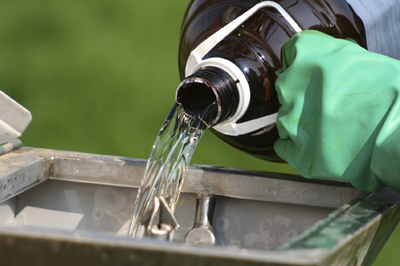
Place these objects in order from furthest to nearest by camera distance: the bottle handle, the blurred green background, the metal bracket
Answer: the blurred green background < the metal bracket < the bottle handle

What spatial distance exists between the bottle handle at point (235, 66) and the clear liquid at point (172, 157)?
3 cm

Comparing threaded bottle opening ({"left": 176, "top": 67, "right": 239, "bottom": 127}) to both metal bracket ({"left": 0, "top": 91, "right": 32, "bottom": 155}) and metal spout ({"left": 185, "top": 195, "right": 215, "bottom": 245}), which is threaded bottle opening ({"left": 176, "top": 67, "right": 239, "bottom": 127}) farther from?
metal bracket ({"left": 0, "top": 91, "right": 32, "bottom": 155})

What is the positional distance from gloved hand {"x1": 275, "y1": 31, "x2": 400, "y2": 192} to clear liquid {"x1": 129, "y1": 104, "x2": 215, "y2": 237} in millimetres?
94

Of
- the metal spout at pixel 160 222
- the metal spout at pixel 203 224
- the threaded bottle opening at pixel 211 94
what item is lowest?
the metal spout at pixel 203 224

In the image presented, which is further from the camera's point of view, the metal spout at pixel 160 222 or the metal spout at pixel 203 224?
the metal spout at pixel 203 224

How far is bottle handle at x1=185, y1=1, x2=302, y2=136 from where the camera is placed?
484 mm

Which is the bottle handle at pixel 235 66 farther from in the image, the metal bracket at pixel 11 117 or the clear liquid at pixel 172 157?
the metal bracket at pixel 11 117

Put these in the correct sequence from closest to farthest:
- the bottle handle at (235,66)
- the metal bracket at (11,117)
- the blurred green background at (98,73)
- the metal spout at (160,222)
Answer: the metal spout at (160,222) < the bottle handle at (235,66) < the metal bracket at (11,117) < the blurred green background at (98,73)

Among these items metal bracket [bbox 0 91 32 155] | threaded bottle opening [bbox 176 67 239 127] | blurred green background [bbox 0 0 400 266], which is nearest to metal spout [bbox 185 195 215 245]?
threaded bottle opening [bbox 176 67 239 127]

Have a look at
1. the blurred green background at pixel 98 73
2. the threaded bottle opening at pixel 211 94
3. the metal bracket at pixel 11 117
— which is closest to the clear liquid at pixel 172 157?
the threaded bottle opening at pixel 211 94

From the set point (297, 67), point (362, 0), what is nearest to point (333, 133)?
point (297, 67)

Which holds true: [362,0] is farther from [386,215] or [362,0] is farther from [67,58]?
[67,58]

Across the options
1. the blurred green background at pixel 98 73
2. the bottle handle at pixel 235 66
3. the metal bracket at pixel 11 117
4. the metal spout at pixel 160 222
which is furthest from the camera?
the blurred green background at pixel 98 73

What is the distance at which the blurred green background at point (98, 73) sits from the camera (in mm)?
1333
